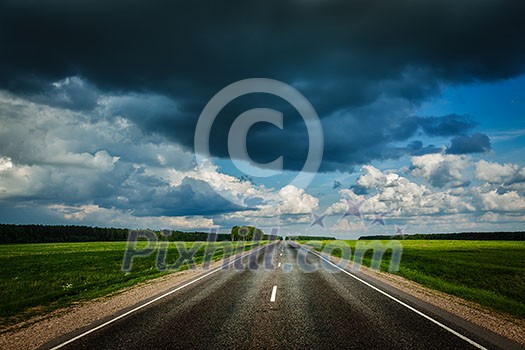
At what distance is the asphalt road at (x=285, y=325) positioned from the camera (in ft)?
21.1

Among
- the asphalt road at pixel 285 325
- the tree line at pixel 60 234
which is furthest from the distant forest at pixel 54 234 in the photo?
the asphalt road at pixel 285 325

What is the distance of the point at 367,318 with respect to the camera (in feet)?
27.0

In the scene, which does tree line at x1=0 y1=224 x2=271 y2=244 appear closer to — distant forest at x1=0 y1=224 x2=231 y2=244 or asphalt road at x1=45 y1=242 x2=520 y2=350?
distant forest at x1=0 y1=224 x2=231 y2=244

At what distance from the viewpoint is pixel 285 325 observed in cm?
762

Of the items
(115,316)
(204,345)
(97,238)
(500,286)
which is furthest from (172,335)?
(97,238)

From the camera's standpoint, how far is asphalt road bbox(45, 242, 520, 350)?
642 cm

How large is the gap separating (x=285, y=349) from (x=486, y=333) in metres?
4.56

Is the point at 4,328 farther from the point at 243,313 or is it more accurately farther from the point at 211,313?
the point at 243,313

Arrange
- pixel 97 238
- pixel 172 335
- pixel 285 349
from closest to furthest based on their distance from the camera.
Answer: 1. pixel 285 349
2. pixel 172 335
3. pixel 97 238

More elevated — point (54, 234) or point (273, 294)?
point (54, 234)
